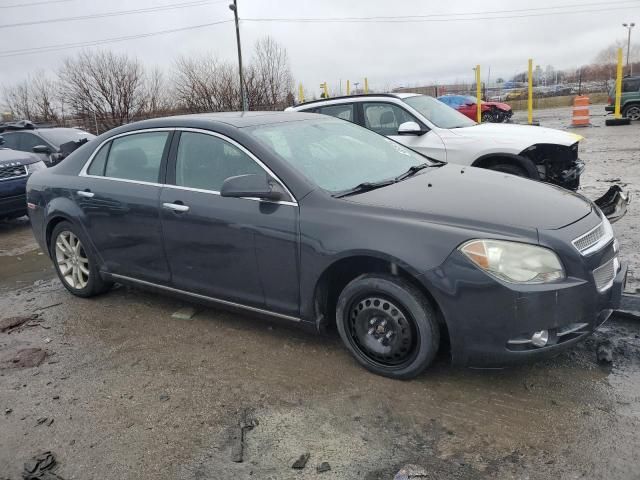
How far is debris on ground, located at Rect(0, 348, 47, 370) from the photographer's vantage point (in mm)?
3986

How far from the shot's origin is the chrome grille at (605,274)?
9.85 feet

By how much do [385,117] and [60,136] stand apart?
810 centimetres

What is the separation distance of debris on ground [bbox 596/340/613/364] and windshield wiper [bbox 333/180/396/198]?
5.70ft

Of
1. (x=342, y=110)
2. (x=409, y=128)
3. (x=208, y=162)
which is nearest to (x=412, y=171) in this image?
(x=208, y=162)

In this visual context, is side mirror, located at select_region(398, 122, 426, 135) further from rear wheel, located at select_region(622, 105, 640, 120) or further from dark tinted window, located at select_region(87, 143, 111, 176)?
rear wheel, located at select_region(622, 105, 640, 120)

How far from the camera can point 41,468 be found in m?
2.78

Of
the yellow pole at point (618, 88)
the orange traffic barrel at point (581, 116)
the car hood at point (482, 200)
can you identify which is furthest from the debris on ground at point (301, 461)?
the yellow pole at point (618, 88)

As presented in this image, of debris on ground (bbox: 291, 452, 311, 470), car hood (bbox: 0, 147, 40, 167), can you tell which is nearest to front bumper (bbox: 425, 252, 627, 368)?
debris on ground (bbox: 291, 452, 311, 470)

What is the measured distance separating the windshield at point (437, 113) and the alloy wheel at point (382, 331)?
4.53 metres

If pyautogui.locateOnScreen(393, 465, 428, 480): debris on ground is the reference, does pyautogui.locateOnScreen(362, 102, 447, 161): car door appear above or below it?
above

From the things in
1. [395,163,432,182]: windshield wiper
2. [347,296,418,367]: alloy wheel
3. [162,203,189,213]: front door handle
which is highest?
[395,163,432,182]: windshield wiper

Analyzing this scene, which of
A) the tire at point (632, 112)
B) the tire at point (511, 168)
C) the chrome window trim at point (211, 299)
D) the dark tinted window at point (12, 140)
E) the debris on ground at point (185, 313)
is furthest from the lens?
the tire at point (632, 112)

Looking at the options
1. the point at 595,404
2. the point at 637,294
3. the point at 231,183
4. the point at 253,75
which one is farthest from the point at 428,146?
the point at 253,75

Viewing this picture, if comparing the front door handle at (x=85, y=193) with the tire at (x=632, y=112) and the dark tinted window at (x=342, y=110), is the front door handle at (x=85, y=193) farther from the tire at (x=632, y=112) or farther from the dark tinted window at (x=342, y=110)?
the tire at (x=632, y=112)
